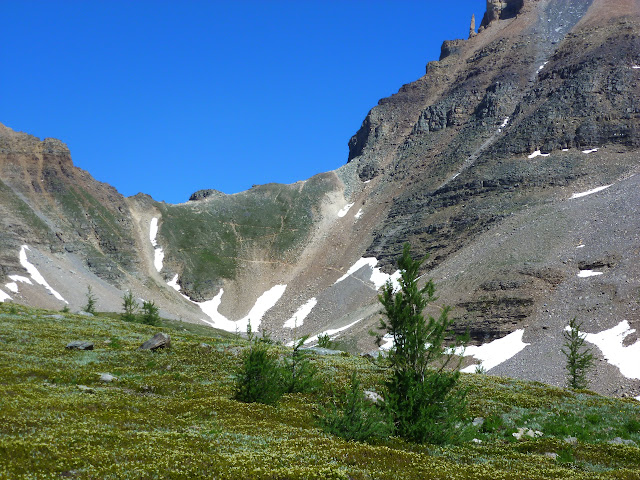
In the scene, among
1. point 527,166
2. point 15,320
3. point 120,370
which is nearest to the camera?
point 120,370

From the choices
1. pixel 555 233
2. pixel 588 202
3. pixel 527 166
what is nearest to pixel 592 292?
pixel 555 233

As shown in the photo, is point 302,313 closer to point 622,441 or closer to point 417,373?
point 622,441

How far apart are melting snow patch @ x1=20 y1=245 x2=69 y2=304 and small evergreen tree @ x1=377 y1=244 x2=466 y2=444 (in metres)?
117

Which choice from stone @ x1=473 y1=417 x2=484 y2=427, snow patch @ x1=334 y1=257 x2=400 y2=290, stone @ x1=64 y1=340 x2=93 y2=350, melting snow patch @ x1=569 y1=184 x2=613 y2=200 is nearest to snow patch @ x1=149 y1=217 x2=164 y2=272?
snow patch @ x1=334 y1=257 x2=400 y2=290

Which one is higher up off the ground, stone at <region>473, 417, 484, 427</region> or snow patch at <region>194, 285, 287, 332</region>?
snow patch at <region>194, 285, 287, 332</region>

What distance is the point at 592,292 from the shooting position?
315 feet

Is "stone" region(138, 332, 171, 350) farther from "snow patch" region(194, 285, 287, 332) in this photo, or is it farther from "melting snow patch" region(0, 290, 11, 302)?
"snow patch" region(194, 285, 287, 332)

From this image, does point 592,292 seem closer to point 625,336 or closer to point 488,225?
point 625,336

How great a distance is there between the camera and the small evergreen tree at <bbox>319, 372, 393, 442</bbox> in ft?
74.7

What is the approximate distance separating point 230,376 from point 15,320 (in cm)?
2365

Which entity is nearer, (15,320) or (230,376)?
(230,376)

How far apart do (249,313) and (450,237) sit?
56118mm

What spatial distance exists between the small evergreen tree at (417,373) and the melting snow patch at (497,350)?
6427 centimetres

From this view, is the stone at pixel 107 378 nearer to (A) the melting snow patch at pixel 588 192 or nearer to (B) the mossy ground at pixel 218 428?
(B) the mossy ground at pixel 218 428
